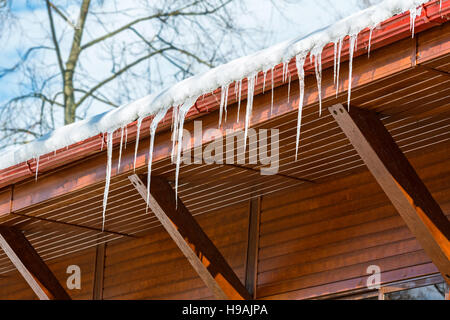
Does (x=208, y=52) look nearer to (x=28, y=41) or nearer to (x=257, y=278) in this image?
(x=28, y=41)

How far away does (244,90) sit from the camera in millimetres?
4789

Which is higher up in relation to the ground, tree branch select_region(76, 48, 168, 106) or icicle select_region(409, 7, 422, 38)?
tree branch select_region(76, 48, 168, 106)

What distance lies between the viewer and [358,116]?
4.89 m

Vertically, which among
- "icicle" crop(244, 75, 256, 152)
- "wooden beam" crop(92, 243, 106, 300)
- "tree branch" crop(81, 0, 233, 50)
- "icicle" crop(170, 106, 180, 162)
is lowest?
"icicle" crop(244, 75, 256, 152)

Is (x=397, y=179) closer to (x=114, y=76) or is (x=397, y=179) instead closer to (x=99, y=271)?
(x=99, y=271)

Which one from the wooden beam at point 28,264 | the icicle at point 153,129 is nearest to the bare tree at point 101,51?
the wooden beam at point 28,264

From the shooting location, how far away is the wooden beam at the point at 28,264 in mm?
7156

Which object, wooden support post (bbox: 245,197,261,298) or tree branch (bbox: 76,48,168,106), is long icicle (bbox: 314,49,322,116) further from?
tree branch (bbox: 76,48,168,106)

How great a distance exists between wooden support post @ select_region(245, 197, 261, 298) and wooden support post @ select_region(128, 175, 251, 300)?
0.53 m

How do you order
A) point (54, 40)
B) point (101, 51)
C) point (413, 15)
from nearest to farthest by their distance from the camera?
point (413, 15), point (54, 40), point (101, 51)

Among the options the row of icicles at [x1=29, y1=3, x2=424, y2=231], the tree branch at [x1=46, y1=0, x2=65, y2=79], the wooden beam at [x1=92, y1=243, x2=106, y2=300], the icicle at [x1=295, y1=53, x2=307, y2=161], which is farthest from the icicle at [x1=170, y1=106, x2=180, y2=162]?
the tree branch at [x1=46, y1=0, x2=65, y2=79]

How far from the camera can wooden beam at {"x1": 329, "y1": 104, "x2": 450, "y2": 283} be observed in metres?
4.84

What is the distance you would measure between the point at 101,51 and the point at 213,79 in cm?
1489

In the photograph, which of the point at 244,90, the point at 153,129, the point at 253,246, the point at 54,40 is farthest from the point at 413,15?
the point at 54,40
